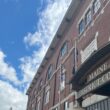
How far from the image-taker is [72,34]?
2348 cm

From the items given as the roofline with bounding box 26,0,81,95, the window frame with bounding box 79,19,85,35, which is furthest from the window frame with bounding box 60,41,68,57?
the window frame with bounding box 79,19,85,35

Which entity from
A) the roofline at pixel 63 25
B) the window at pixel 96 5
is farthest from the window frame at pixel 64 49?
the window at pixel 96 5

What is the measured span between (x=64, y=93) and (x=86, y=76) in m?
Result: 13.0

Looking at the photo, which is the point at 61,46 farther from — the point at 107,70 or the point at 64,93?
the point at 107,70

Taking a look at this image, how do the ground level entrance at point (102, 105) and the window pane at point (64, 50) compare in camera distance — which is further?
the window pane at point (64, 50)

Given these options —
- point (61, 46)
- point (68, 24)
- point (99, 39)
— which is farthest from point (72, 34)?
point (99, 39)

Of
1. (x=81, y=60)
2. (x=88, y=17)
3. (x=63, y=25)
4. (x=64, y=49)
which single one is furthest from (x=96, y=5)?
(x=64, y=49)

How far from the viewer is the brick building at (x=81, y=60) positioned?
9.23m

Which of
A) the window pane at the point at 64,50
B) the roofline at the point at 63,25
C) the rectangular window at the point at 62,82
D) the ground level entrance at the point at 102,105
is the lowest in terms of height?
the ground level entrance at the point at 102,105

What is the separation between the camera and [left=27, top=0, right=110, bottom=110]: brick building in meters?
9.23

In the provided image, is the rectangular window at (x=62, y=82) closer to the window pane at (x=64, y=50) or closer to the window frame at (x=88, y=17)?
the window pane at (x=64, y=50)

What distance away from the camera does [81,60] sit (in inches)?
766

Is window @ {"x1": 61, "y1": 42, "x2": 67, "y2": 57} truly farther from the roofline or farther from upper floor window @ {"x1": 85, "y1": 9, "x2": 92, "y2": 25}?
upper floor window @ {"x1": 85, "y1": 9, "x2": 92, "y2": 25}

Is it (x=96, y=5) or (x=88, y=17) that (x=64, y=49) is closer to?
(x=88, y=17)
